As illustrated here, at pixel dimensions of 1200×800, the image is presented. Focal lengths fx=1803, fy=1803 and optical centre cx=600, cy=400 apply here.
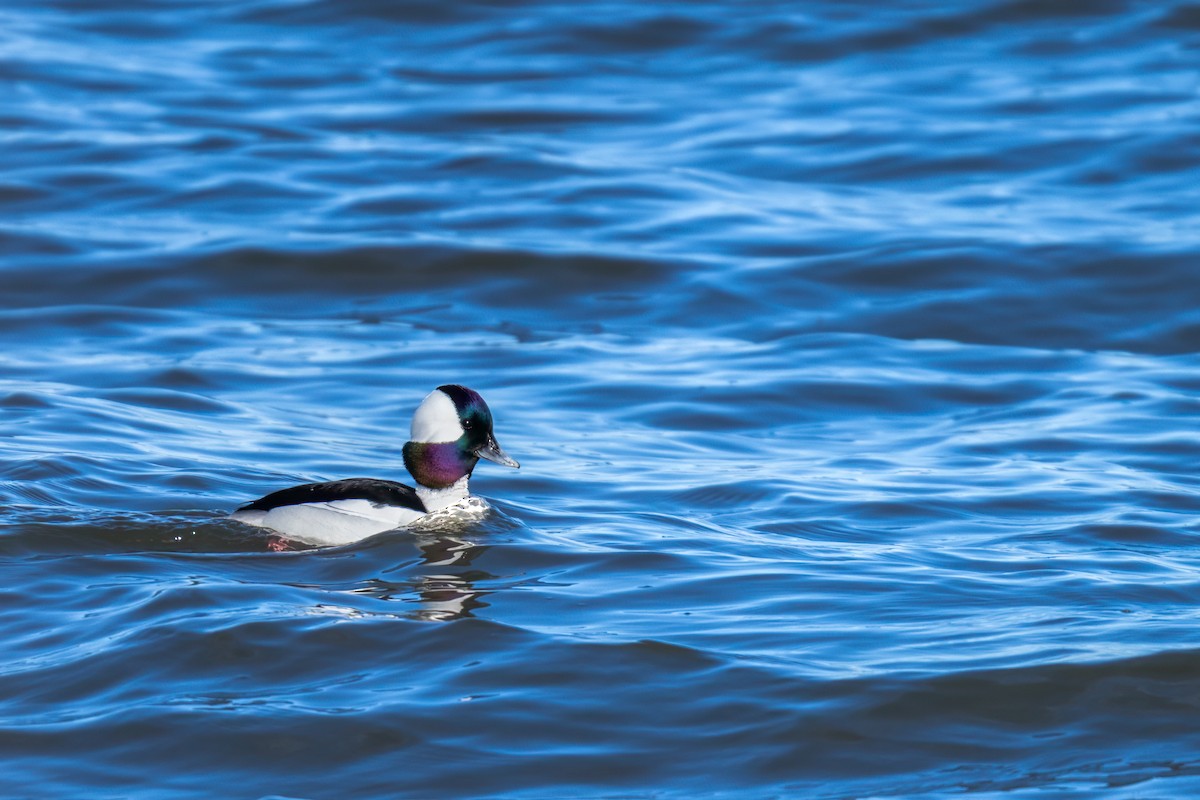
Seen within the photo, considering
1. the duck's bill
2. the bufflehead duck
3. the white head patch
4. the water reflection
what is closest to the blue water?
the water reflection

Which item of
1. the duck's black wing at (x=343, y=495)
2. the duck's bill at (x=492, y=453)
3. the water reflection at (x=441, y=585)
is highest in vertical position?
the duck's bill at (x=492, y=453)

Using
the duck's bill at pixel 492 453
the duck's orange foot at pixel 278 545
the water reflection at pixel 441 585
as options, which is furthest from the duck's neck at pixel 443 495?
the duck's orange foot at pixel 278 545

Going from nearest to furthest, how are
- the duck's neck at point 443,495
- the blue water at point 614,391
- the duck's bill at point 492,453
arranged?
1. the blue water at point 614,391
2. the duck's neck at point 443,495
3. the duck's bill at point 492,453

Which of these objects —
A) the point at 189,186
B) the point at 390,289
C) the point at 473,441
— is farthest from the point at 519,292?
the point at 473,441

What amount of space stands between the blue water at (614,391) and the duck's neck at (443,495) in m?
0.21

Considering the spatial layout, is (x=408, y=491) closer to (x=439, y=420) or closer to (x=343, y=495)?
(x=439, y=420)

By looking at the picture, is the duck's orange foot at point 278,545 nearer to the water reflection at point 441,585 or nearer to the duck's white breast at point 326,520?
the duck's white breast at point 326,520

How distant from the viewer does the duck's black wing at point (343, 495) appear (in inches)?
315

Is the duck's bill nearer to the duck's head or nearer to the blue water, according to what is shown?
the duck's head

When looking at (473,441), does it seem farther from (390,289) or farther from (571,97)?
(571,97)

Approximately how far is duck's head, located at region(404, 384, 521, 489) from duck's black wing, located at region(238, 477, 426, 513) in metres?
0.22

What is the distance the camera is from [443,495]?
28.7 ft

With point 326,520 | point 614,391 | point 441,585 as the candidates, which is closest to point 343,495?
point 326,520

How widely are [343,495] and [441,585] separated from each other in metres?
0.73
